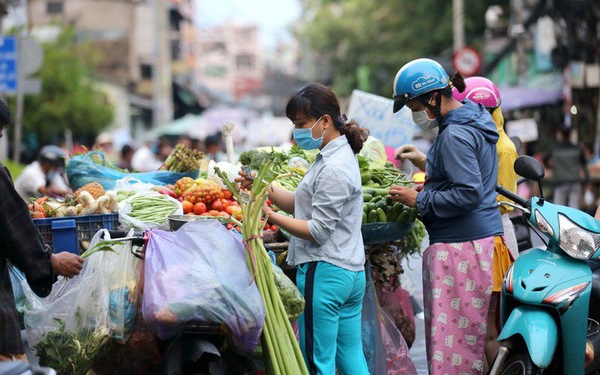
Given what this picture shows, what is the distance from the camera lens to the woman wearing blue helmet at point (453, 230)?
5.80 metres

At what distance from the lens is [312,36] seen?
4941cm

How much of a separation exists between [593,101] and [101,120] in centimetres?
1906

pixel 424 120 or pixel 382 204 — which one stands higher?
pixel 424 120

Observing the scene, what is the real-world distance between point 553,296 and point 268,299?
158 cm

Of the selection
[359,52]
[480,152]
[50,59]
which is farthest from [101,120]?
[480,152]

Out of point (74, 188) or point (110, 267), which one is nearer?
point (110, 267)

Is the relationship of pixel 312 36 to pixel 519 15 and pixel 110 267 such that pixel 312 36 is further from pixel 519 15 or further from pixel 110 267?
pixel 110 267

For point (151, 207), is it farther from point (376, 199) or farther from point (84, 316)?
point (376, 199)

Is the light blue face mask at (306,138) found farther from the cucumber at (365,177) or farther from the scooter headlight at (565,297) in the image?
the scooter headlight at (565,297)

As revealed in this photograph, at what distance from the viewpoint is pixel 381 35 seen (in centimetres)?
4309

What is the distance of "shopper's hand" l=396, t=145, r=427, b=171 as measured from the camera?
6.49m

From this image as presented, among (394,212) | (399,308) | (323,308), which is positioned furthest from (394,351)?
(323,308)

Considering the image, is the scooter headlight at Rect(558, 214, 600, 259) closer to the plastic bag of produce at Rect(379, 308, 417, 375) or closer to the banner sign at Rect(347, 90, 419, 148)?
the plastic bag of produce at Rect(379, 308, 417, 375)

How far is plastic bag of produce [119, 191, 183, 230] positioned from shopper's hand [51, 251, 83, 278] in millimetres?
1157
